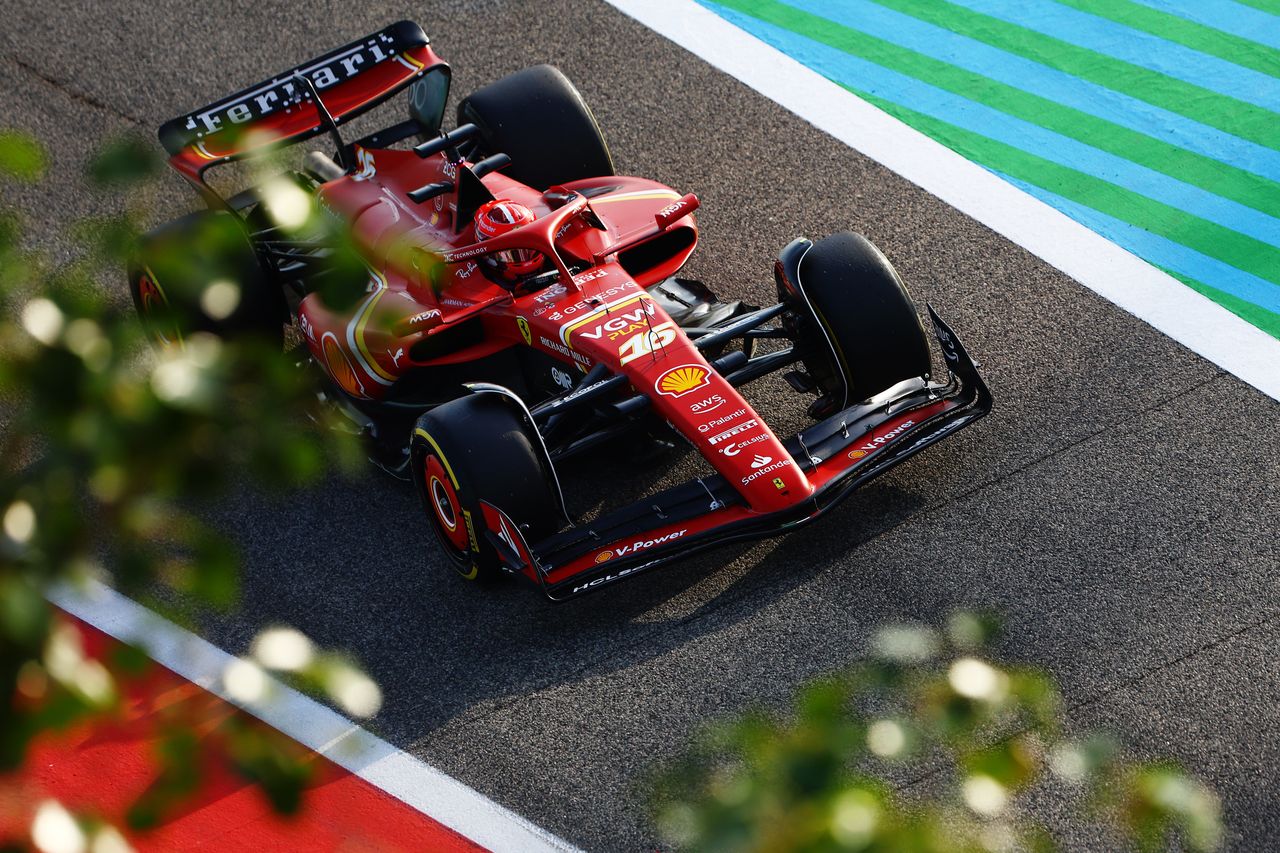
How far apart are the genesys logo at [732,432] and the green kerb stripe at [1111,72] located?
421 centimetres

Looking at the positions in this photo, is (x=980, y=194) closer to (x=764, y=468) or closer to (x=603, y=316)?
(x=603, y=316)

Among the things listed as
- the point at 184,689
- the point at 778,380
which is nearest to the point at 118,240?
the point at 184,689

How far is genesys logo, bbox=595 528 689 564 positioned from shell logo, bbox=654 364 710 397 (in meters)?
0.55

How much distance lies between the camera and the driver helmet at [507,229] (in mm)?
5910

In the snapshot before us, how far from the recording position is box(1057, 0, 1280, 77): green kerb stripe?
338 inches

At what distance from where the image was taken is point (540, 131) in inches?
274

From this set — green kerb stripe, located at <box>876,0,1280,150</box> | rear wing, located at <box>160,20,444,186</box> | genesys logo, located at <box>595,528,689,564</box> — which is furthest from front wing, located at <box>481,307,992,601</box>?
green kerb stripe, located at <box>876,0,1280,150</box>

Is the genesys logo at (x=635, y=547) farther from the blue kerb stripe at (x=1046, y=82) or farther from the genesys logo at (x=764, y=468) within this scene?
the blue kerb stripe at (x=1046, y=82)

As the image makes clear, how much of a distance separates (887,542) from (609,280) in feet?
4.91

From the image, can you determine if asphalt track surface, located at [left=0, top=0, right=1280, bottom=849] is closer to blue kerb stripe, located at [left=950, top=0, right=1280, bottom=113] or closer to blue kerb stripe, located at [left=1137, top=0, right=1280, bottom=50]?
blue kerb stripe, located at [left=950, top=0, right=1280, bottom=113]

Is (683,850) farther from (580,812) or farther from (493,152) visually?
(493,152)

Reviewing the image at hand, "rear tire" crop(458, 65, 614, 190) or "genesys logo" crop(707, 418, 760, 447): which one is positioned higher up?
"rear tire" crop(458, 65, 614, 190)

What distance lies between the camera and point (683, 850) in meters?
4.68

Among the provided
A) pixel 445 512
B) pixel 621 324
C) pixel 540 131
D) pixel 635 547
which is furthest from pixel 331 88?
pixel 635 547
